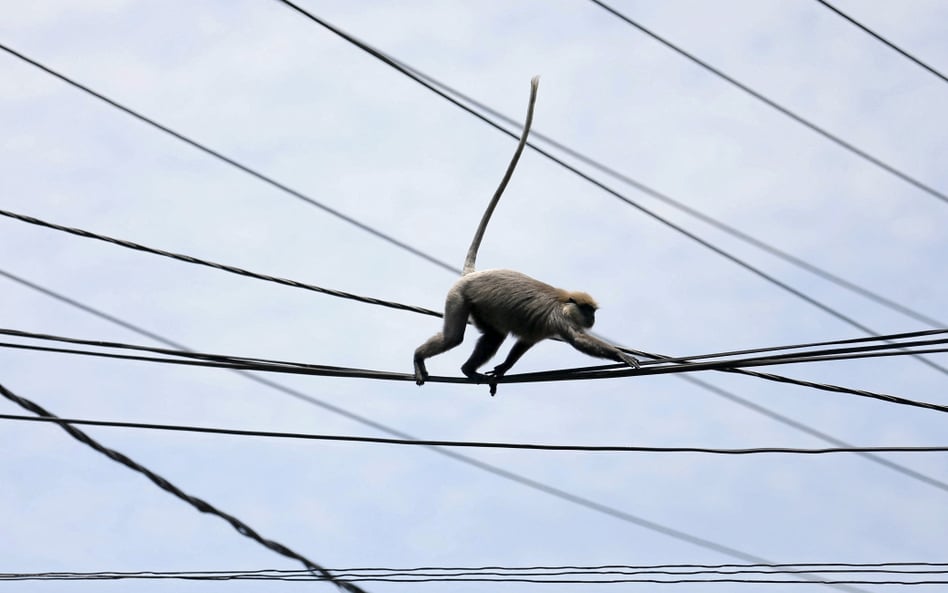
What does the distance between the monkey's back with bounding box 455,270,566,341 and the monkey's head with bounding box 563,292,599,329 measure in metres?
0.08

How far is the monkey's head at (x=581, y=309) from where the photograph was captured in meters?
10.2

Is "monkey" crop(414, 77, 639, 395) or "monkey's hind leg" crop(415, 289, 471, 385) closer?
"monkey's hind leg" crop(415, 289, 471, 385)

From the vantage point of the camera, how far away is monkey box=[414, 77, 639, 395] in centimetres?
1002

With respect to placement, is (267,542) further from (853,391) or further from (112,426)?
(853,391)

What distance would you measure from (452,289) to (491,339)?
1.90 feet

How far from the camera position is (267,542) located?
760 centimetres

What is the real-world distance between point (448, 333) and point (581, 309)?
1.12 m

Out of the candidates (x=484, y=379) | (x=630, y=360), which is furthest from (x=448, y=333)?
(x=630, y=360)

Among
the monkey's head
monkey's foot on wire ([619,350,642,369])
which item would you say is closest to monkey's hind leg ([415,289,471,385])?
the monkey's head

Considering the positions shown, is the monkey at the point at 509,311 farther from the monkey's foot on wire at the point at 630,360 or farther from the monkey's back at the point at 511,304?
the monkey's foot on wire at the point at 630,360

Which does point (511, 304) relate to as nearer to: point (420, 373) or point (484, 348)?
point (484, 348)

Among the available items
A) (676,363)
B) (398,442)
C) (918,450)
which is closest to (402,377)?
(398,442)

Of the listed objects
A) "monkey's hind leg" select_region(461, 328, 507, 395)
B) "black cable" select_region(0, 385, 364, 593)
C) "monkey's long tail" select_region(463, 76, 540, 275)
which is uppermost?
"monkey's long tail" select_region(463, 76, 540, 275)

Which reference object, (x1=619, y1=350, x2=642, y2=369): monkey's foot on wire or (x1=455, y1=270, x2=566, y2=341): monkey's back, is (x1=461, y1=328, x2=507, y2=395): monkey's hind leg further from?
(x1=619, y1=350, x2=642, y2=369): monkey's foot on wire
